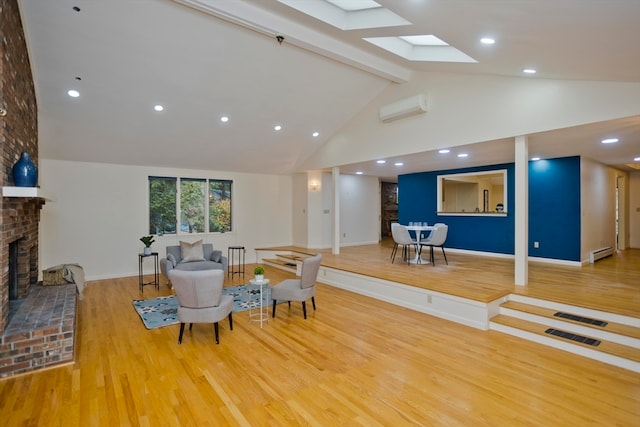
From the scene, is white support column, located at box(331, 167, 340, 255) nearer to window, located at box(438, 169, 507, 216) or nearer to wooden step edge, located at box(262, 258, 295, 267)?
wooden step edge, located at box(262, 258, 295, 267)

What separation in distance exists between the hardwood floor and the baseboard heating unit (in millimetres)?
2235

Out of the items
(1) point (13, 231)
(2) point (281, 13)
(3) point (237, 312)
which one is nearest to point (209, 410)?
(3) point (237, 312)

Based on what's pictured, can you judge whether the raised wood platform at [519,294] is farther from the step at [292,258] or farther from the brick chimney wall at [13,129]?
the brick chimney wall at [13,129]

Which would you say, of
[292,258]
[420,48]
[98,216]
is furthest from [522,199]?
[98,216]

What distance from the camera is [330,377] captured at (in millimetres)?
2980

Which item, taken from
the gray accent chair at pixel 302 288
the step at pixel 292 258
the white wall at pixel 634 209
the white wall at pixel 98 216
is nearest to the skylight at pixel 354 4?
the gray accent chair at pixel 302 288

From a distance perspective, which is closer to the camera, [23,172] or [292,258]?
[23,172]

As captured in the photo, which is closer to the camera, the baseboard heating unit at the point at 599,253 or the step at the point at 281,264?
the baseboard heating unit at the point at 599,253

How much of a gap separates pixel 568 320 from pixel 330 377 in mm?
2996

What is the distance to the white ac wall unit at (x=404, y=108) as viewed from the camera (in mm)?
5680

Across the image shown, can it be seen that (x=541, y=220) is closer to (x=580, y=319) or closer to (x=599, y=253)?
(x=599, y=253)

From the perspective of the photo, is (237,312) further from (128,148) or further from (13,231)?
(128,148)

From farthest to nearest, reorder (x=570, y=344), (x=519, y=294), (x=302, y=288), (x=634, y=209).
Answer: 1. (x=634, y=209)
2. (x=302, y=288)
3. (x=519, y=294)
4. (x=570, y=344)

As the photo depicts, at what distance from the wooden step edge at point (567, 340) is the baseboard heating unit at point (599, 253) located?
4124 millimetres
